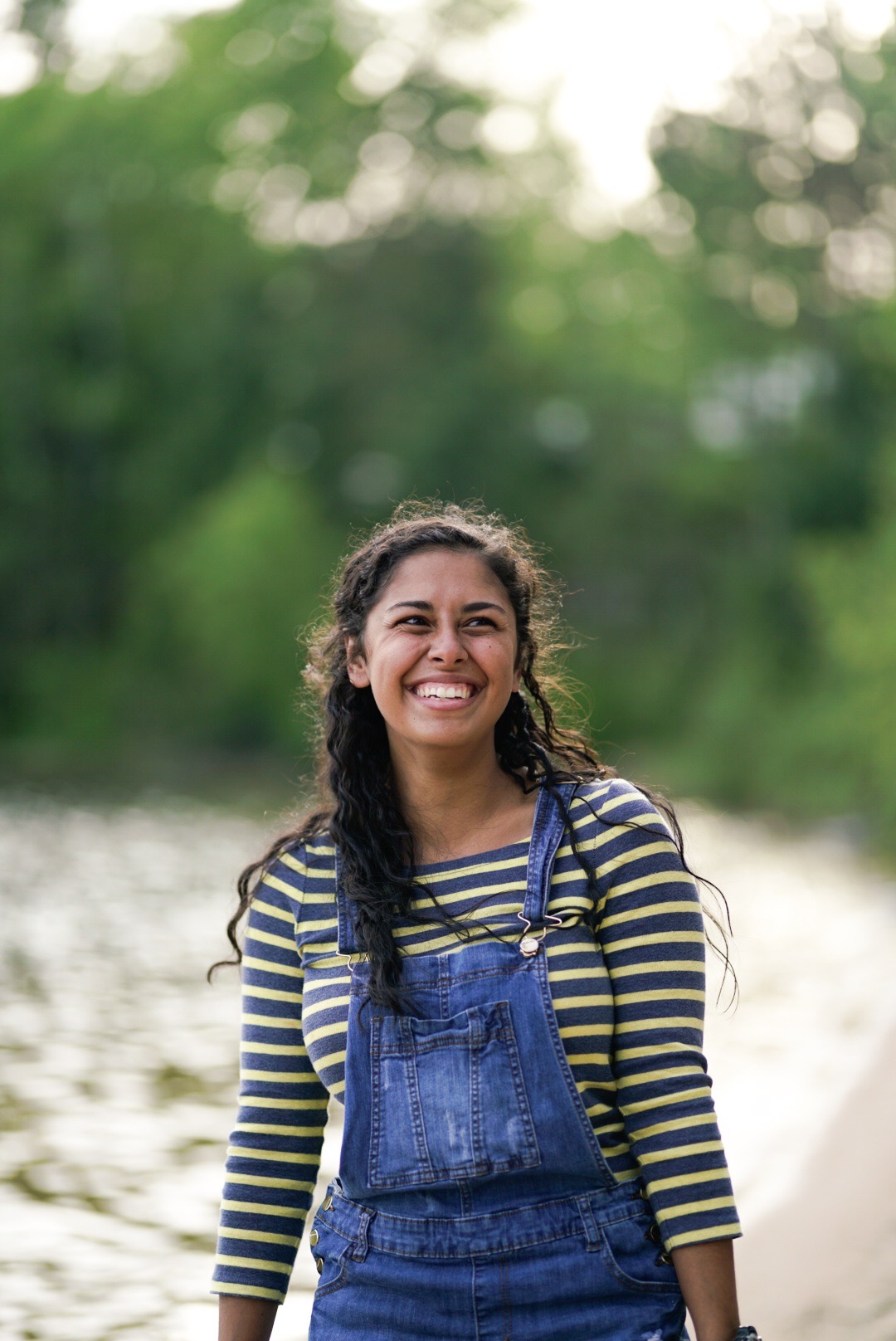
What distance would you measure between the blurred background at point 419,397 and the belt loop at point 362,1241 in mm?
12352

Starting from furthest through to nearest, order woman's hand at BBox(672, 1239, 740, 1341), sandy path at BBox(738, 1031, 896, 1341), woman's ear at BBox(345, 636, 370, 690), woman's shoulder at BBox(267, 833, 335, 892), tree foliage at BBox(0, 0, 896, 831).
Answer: tree foliage at BBox(0, 0, 896, 831), sandy path at BBox(738, 1031, 896, 1341), woman's ear at BBox(345, 636, 370, 690), woman's shoulder at BBox(267, 833, 335, 892), woman's hand at BBox(672, 1239, 740, 1341)

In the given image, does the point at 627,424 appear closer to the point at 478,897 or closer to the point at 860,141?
the point at 860,141

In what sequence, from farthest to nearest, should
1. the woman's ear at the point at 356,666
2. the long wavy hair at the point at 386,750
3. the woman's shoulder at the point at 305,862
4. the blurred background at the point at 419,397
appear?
the blurred background at the point at 419,397 → the woman's ear at the point at 356,666 → the woman's shoulder at the point at 305,862 → the long wavy hair at the point at 386,750

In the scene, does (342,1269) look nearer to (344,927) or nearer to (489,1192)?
(489,1192)

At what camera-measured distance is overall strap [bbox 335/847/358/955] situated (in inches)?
96.3

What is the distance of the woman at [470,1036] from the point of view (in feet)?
7.47

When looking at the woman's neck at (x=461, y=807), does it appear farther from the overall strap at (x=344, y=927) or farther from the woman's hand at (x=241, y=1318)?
the woman's hand at (x=241, y=1318)

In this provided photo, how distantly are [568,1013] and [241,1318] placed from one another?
2.30 ft

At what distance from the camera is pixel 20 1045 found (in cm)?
795

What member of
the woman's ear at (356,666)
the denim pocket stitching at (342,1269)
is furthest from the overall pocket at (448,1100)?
the woman's ear at (356,666)

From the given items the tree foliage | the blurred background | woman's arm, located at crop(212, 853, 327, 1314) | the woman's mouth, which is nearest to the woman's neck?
the woman's mouth

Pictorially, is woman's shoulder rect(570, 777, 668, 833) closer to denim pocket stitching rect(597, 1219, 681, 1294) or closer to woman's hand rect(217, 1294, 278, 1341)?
denim pocket stitching rect(597, 1219, 681, 1294)

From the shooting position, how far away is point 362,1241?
7.73ft

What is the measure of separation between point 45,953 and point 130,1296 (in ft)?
19.0
